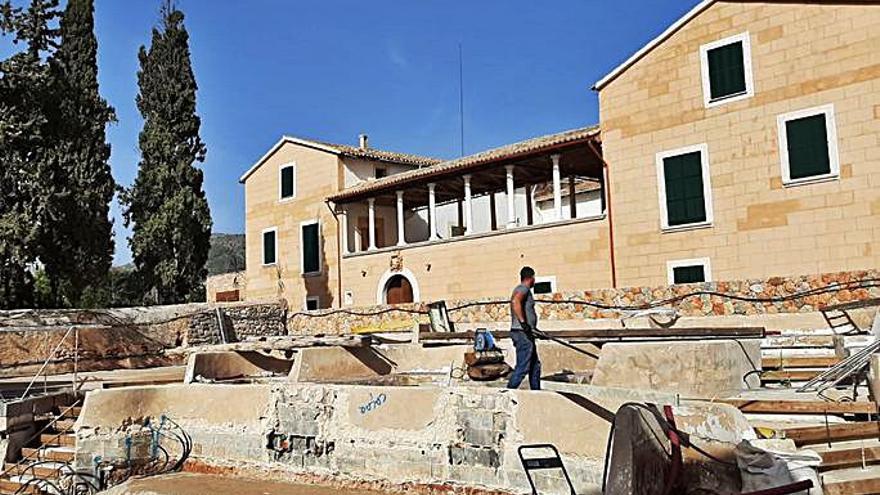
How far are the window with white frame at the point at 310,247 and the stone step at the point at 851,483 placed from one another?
26.7 m

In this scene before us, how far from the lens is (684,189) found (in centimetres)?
2072

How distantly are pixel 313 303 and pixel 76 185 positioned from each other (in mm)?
10612

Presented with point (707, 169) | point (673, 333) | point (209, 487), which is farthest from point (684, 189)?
point (209, 487)

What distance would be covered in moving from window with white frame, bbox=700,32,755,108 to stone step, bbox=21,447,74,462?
1753 centimetres

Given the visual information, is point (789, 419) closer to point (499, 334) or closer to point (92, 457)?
point (499, 334)

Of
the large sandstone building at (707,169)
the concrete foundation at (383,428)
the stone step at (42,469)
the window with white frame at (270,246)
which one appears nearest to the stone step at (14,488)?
the stone step at (42,469)

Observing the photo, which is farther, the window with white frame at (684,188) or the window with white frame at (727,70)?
the window with white frame at (684,188)

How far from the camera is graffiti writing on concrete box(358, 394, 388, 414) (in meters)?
10.2

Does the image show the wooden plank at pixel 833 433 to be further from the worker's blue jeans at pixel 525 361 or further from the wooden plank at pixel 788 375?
the wooden plank at pixel 788 375

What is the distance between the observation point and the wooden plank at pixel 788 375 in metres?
10.7

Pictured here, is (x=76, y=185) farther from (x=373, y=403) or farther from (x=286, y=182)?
(x=373, y=403)

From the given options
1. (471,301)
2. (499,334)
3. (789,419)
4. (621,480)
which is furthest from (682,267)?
(621,480)

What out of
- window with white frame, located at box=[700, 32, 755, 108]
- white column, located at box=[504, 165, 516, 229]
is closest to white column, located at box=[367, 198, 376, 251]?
white column, located at box=[504, 165, 516, 229]

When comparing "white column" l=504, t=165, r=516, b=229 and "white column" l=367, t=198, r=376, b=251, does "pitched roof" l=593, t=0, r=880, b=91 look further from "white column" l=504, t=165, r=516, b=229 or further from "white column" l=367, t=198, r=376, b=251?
"white column" l=367, t=198, r=376, b=251
